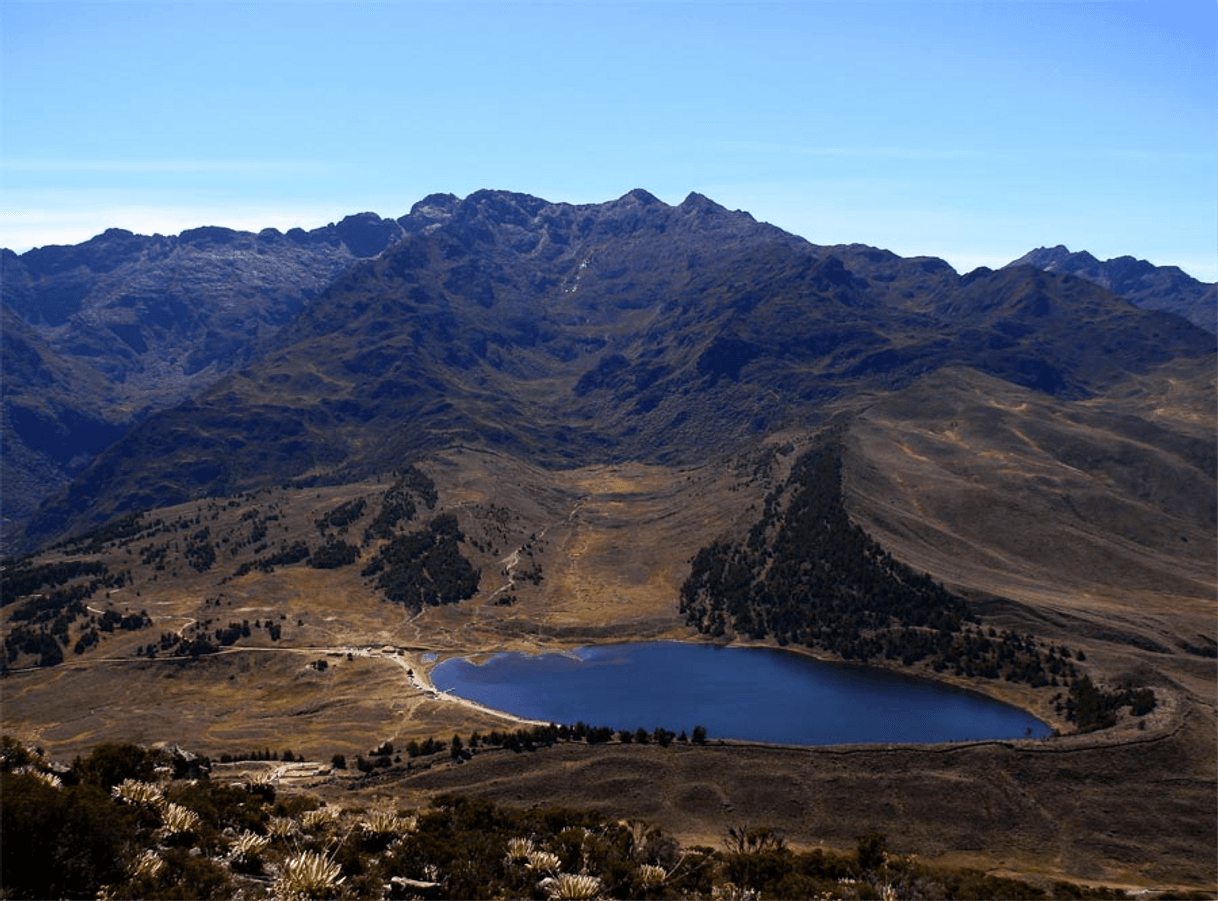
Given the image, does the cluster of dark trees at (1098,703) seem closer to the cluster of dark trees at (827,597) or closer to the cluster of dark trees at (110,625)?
the cluster of dark trees at (827,597)

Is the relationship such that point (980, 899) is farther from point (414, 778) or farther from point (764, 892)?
point (414, 778)

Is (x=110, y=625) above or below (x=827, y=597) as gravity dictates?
below

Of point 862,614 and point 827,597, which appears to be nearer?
point 862,614

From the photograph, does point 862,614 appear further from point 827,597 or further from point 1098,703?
point 1098,703

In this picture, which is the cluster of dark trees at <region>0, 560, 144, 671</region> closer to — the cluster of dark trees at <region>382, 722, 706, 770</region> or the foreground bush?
the cluster of dark trees at <region>382, 722, 706, 770</region>

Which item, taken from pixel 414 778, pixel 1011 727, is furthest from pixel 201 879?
pixel 1011 727

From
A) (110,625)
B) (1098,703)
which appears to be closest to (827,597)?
(1098,703)

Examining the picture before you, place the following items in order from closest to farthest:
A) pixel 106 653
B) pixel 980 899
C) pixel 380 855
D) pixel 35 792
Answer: pixel 35 792
pixel 380 855
pixel 980 899
pixel 106 653

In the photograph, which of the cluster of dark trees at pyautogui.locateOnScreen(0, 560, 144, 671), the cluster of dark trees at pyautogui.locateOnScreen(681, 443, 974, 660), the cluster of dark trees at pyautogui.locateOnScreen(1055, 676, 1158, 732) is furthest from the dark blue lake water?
the cluster of dark trees at pyautogui.locateOnScreen(0, 560, 144, 671)
